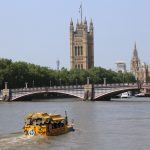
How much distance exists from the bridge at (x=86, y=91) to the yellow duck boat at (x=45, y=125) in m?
51.4

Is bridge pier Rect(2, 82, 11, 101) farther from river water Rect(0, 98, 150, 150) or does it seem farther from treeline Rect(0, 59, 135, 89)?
river water Rect(0, 98, 150, 150)

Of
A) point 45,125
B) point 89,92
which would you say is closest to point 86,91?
point 89,92

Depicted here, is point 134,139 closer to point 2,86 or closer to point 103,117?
point 103,117

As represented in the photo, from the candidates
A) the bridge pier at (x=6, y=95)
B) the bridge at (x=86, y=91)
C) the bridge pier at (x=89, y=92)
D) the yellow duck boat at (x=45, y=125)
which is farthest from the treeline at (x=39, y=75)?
the yellow duck boat at (x=45, y=125)

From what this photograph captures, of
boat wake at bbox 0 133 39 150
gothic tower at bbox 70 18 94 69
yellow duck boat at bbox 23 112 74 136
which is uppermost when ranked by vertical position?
gothic tower at bbox 70 18 94 69

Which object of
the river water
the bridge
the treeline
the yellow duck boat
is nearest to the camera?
the river water

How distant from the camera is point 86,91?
106 m

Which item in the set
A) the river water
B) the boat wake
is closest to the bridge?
the river water

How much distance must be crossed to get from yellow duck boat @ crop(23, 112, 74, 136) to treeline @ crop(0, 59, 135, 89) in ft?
240

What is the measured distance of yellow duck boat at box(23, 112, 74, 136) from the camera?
4716cm

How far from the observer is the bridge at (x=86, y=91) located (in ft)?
332

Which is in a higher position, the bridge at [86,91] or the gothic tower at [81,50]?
the gothic tower at [81,50]

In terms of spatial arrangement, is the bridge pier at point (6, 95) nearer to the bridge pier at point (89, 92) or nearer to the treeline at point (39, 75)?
the treeline at point (39, 75)

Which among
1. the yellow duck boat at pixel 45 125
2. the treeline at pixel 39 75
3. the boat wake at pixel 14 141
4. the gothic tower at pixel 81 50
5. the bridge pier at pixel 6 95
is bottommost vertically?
the boat wake at pixel 14 141
